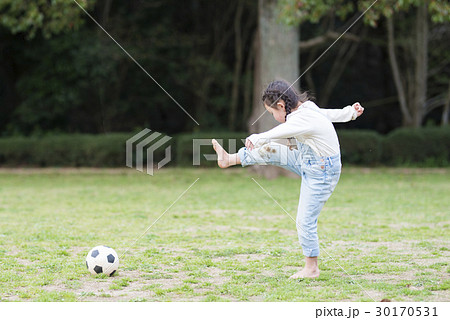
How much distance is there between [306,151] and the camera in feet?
14.3

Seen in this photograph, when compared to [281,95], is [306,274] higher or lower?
lower

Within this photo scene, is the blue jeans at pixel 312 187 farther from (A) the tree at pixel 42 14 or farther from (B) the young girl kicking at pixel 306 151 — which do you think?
(A) the tree at pixel 42 14

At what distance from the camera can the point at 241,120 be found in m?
18.1

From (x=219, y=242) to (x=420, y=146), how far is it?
9676 mm

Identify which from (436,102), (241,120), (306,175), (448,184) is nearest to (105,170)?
(241,120)

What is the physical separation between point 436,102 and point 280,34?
6340 millimetres

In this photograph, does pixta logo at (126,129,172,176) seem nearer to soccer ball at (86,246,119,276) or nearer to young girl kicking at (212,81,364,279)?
soccer ball at (86,246,119,276)

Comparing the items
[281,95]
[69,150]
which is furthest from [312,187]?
[69,150]

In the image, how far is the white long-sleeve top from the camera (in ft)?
13.6

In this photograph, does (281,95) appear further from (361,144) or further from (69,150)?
(69,150)

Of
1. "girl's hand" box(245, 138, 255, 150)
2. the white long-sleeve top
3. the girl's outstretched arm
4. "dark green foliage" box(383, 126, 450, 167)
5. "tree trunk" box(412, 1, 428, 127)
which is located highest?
"tree trunk" box(412, 1, 428, 127)

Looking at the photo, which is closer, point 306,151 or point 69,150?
point 306,151

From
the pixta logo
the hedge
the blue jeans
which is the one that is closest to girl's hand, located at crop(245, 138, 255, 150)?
the blue jeans

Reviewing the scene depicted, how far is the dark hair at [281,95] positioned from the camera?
4.39m
